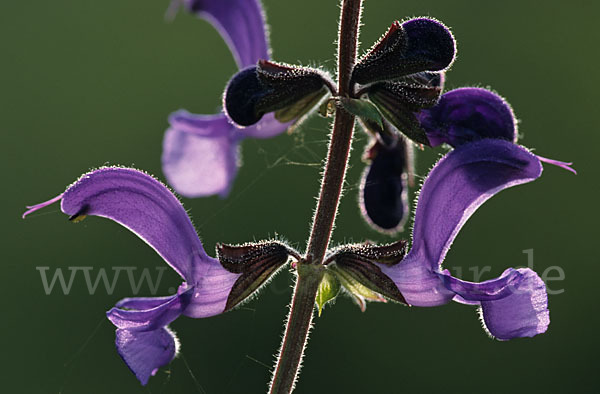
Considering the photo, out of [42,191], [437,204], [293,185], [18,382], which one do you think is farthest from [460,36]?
[437,204]

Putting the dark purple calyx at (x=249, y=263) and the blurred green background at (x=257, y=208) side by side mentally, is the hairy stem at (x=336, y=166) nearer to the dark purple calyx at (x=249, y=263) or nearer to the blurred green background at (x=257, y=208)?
the dark purple calyx at (x=249, y=263)

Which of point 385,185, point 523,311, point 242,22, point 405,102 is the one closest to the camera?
point 523,311

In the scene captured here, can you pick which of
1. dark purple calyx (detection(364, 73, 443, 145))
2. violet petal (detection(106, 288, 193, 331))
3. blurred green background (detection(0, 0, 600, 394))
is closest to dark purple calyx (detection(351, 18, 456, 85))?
dark purple calyx (detection(364, 73, 443, 145))

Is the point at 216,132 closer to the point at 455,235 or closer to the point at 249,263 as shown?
the point at 249,263

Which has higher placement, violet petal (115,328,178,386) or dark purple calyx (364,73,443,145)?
dark purple calyx (364,73,443,145)

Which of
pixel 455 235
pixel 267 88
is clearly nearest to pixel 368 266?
pixel 455 235

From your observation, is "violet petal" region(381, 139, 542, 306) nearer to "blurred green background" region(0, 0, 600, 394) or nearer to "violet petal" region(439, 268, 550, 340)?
"violet petal" region(439, 268, 550, 340)

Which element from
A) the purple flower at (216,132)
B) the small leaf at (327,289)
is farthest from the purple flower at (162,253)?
the purple flower at (216,132)
